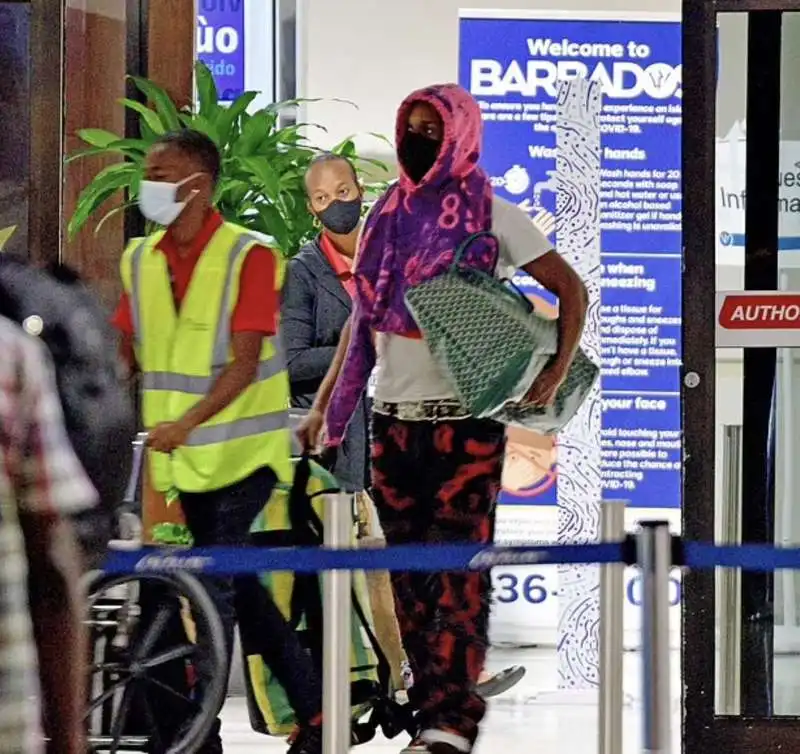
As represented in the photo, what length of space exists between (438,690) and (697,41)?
6.21 ft

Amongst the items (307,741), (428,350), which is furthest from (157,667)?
(428,350)

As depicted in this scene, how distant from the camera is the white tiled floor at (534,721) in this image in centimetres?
482

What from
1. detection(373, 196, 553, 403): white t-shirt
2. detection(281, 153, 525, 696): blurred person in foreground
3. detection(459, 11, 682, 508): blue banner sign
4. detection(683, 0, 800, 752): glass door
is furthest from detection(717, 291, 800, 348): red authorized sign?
detection(459, 11, 682, 508): blue banner sign

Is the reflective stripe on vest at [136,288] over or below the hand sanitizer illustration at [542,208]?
below

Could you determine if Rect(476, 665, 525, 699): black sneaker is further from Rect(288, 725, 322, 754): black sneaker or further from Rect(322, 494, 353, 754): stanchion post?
Rect(322, 494, 353, 754): stanchion post

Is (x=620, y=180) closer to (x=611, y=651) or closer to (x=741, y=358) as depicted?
(x=741, y=358)

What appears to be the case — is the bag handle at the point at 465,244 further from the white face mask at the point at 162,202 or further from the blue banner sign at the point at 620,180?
the blue banner sign at the point at 620,180

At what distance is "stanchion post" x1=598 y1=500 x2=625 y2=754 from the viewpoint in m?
3.82

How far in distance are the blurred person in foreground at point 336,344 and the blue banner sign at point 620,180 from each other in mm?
1417

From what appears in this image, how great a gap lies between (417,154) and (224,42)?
9.40ft

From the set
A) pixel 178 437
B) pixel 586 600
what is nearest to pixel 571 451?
pixel 586 600

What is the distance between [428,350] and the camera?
4355 millimetres

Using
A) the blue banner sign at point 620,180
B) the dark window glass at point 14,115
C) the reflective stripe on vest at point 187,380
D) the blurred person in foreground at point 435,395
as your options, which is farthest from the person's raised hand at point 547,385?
the blue banner sign at point 620,180

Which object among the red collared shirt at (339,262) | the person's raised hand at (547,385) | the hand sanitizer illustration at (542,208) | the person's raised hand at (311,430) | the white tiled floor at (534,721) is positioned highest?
the hand sanitizer illustration at (542,208)
